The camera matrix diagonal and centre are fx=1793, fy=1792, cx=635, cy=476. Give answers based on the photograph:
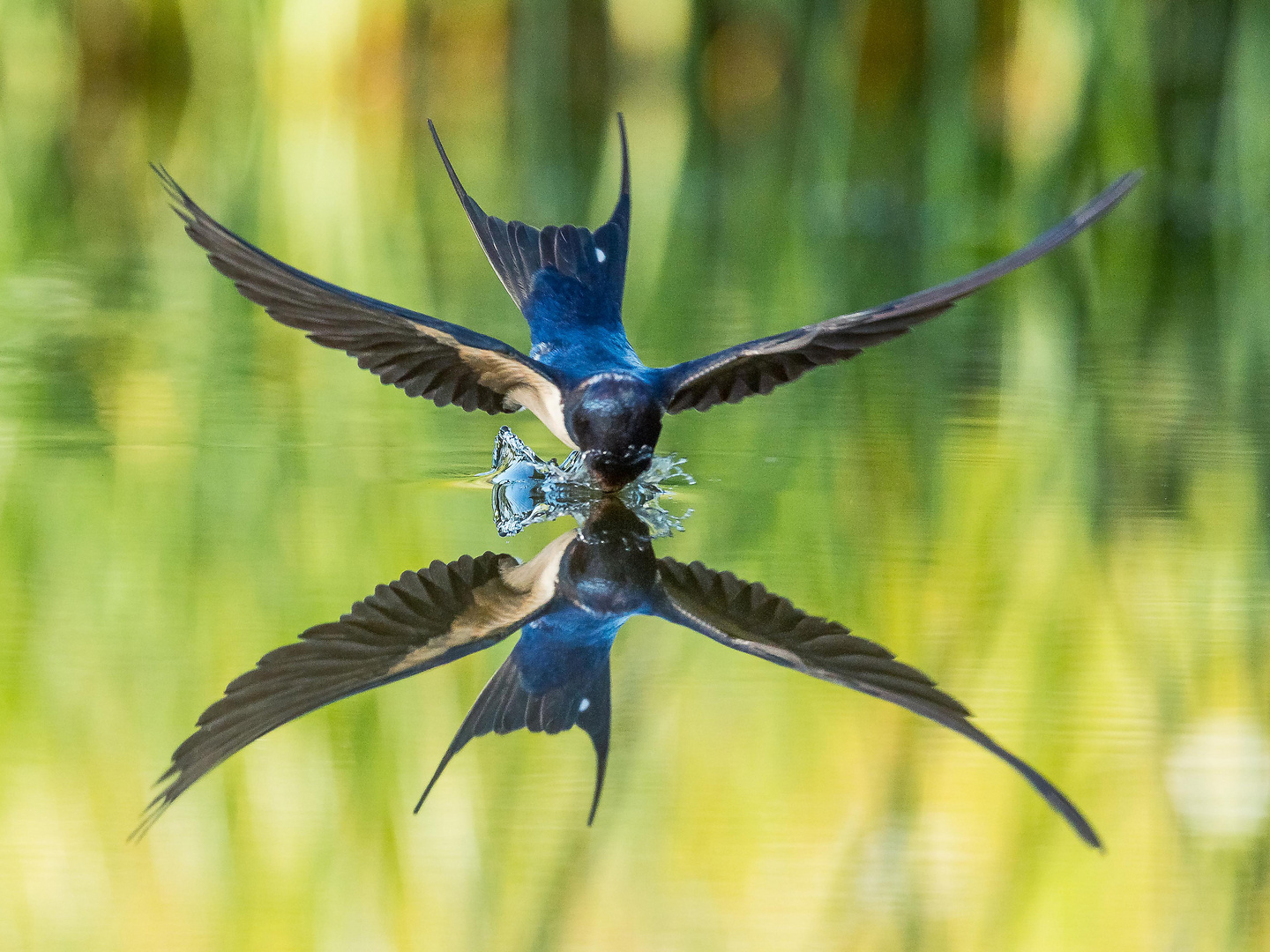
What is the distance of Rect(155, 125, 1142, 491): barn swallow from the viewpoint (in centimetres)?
245

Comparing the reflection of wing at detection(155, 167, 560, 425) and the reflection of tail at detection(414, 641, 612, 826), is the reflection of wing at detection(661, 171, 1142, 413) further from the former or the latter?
the reflection of tail at detection(414, 641, 612, 826)

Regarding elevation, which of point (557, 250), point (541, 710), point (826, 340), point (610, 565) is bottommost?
point (541, 710)

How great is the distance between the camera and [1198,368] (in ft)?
12.1

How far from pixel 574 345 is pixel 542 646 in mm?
1059

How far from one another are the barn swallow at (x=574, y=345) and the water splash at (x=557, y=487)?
53 mm

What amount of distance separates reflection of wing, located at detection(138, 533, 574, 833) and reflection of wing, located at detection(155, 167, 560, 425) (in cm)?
36

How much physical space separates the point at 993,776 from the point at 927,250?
11.8 feet

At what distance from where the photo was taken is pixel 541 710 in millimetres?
1908

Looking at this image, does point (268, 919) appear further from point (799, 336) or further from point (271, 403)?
point (271, 403)

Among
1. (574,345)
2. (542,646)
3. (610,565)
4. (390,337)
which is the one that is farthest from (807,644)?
(574,345)

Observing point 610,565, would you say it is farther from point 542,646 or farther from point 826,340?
point 826,340

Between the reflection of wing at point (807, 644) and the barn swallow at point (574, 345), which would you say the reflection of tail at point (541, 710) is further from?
the barn swallow at point (574, 345)

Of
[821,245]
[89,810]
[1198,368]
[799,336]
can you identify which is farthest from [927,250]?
[89,810]

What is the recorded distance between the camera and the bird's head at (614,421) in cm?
272
